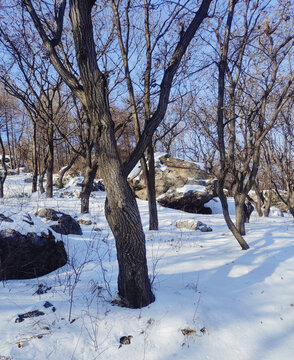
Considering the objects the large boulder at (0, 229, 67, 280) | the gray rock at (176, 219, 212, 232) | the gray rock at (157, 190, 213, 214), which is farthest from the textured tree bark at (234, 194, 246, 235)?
the gray rock at (157, 190, 213, 214)

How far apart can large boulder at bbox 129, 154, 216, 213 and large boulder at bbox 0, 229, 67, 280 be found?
7587 millimetres

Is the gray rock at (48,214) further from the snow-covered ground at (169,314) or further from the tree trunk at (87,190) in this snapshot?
the tree trunk at (87,190)

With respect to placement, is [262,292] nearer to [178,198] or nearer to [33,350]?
[33,350]

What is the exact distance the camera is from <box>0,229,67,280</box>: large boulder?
319cm

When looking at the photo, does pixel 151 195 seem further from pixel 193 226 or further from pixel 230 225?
pixel 230 225

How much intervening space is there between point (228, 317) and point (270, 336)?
1.28ft

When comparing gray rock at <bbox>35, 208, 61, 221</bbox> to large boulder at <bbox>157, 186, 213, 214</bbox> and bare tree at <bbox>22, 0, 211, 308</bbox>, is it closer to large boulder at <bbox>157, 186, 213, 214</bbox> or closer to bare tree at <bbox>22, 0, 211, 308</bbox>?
bare tree at <bbox>22, 0, 211, 308</bbox>

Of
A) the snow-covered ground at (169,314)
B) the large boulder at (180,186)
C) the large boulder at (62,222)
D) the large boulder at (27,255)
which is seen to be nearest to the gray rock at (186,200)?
the large boulder at (180,186)

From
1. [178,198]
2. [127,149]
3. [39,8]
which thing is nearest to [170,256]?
[178,198]

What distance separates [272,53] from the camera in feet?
17.9

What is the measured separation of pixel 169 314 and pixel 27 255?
2051mm

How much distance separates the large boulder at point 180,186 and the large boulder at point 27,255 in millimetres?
7587

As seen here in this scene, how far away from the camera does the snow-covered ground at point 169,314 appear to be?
2006 mm

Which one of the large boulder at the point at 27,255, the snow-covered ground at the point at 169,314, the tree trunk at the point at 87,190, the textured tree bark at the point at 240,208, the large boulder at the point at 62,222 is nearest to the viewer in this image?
the snow-covered ground at the point at 169,314
